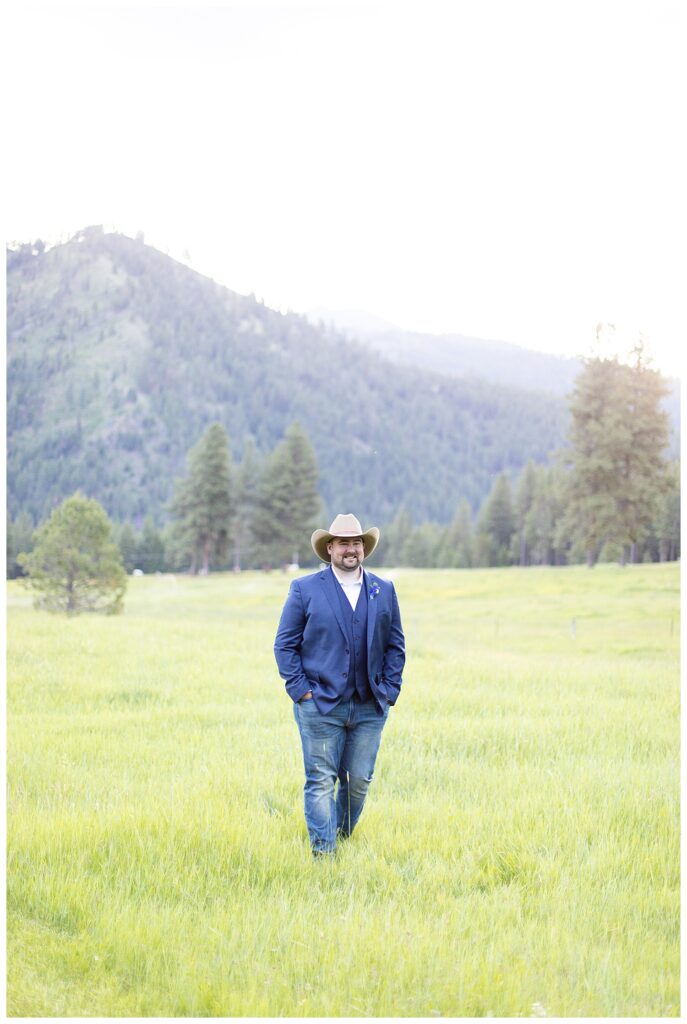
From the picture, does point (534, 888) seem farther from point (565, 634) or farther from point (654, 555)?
point (654, 555)

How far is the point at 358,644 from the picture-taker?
19.6ft

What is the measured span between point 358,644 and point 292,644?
42 cm

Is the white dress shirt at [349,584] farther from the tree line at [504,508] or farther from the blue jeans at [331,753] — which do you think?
the tree line at [504,508]

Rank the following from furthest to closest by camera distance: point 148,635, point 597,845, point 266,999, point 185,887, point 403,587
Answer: point 403,587 → point 148,635 → point 597,845 → point 185,887 → point 266,999

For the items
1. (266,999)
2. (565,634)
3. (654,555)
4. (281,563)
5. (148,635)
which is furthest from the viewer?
(654,555)

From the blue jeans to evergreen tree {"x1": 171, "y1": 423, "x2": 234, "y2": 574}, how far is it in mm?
62177

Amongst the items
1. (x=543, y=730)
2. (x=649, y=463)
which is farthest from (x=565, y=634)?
(x=649, y=463)

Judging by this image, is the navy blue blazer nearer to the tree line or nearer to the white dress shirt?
the white dress shirt

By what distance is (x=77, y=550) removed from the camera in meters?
27.4

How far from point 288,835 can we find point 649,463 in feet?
157

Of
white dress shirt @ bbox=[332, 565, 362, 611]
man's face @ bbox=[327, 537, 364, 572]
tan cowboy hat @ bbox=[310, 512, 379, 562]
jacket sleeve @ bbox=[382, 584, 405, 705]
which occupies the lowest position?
jacket sleeve @ bbox=[382, 584, 405, 705]

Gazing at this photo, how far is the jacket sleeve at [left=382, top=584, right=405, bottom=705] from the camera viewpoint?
604cm

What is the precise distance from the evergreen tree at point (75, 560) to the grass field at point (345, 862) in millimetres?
15274

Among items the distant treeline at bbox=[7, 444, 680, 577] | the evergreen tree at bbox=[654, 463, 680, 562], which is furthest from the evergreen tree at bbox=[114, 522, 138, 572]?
the evergreen tree at bbox=[654, 463, 680, 562]
